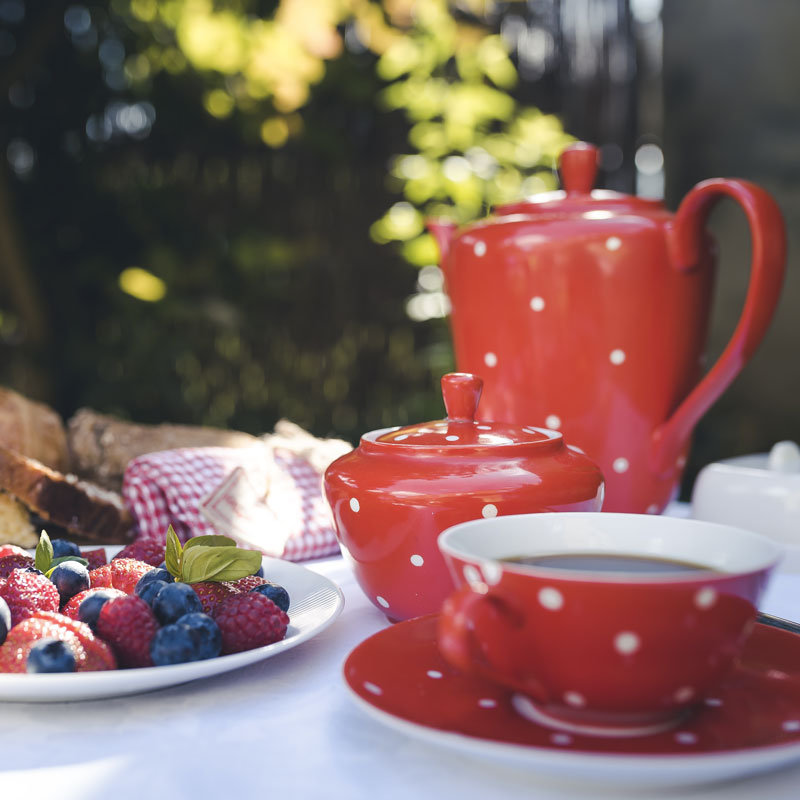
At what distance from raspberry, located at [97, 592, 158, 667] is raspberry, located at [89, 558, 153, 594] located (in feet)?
0.26

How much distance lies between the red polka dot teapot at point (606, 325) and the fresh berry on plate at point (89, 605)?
472 mm

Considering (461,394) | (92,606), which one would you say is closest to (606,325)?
(461,394)

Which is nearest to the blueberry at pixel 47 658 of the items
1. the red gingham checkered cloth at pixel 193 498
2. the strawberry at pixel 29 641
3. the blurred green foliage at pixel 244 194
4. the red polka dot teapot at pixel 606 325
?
the strawberry at pixel 29 641

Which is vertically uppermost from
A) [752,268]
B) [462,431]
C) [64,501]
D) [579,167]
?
[579,167]

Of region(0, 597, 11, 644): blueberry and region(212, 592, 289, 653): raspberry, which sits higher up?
region(0, 597, 11, 644): blueberry

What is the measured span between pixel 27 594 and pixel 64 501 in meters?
0.40

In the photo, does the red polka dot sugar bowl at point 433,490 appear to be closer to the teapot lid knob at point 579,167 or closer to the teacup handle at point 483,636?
the teacup handle at point 483,636

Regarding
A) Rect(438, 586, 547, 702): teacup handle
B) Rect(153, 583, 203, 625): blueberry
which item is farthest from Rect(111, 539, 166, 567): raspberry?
Rect(438, 586, 547, 702): teacup handle

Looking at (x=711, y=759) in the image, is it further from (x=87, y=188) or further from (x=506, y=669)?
(x=87, y=188)

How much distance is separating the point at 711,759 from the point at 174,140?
9.86 ft

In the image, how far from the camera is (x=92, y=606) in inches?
21.8

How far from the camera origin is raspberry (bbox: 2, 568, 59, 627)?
1.84ft

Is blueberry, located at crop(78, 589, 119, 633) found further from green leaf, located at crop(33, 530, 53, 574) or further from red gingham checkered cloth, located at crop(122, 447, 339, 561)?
red gingham checkered cloth, located at crop(122, 447, 339, 561)

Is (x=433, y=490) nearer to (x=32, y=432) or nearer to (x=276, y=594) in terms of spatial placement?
(x=276, y=594)
